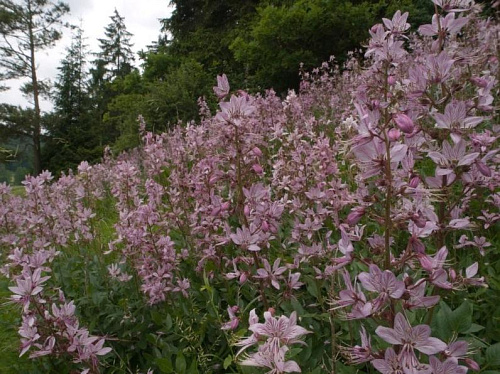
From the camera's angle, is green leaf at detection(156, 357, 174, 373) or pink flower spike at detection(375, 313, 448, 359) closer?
pink flower spike at detection(375, 313, 448, 359)

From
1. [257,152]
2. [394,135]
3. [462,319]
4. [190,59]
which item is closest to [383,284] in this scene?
[394,135]

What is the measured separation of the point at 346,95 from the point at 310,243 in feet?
14.8

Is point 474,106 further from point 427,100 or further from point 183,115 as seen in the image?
point 183,115

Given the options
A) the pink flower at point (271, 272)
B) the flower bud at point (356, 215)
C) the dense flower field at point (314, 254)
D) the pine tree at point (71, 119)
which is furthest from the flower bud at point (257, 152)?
the pine tree at point (71, 119)

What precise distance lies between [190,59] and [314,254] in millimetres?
12273

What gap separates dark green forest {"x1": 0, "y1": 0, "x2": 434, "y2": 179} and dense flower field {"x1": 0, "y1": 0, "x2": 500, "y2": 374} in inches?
107

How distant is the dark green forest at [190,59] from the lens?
9914 mm

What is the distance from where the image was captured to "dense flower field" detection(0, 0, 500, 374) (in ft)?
3.56

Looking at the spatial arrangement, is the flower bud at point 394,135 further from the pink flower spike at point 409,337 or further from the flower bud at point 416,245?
the pink flower spike at point 409,337

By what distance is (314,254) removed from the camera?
2125 mm

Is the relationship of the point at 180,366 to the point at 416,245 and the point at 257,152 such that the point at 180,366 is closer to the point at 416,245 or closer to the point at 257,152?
the point at 257,152

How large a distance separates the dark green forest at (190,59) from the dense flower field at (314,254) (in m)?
2.71

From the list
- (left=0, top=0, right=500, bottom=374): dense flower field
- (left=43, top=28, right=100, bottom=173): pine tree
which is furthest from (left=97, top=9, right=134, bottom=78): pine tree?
(left=0, top=0, right=500, bottom=374): dense flower field

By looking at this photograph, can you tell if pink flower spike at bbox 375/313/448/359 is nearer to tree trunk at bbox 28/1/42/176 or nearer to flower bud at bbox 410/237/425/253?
flower bud at bbox 410/237/425/253
